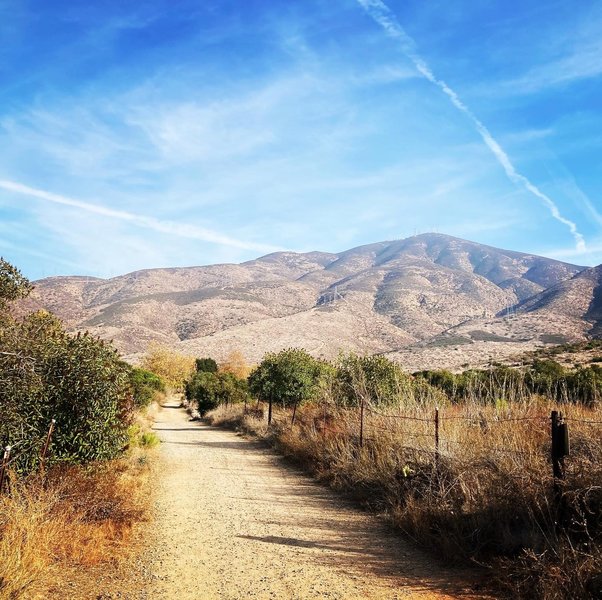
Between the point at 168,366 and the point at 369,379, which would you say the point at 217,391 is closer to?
the point at 369,379

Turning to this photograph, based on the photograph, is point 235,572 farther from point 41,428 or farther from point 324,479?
point 324,479

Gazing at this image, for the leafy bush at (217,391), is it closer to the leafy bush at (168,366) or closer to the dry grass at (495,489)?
the leafy bush at (168,366)

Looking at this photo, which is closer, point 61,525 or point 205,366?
point 61,525

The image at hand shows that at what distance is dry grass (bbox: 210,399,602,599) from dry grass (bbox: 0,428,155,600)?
4457 millimetres

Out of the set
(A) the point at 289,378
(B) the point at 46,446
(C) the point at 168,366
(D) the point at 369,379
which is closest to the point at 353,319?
(C) the point at 168,366

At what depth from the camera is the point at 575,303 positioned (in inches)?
3880

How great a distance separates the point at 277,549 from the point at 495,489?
3.26 metres

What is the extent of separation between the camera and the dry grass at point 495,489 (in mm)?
5297

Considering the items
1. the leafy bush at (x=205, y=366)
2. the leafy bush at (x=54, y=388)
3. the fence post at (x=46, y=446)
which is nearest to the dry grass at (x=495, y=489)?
the leafy bush at (x=54, y=388)

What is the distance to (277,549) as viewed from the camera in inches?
280

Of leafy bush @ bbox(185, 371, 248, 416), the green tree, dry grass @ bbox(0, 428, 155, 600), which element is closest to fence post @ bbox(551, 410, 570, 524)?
dry grass @ bbox(0, 428, 155, 600)

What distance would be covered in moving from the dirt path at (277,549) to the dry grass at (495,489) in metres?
0.55

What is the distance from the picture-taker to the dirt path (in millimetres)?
5715

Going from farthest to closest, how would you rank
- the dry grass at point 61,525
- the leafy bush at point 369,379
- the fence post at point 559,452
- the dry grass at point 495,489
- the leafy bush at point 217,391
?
the leafy bush at point 217,391, the leafy bush at point 369,379, the fence post at point 559,452, the dry grass at point 495,489, the dry grass at point 61,525
